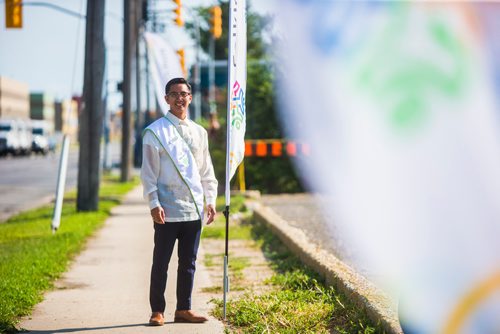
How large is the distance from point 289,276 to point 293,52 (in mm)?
10343

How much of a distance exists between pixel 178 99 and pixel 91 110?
363 inches

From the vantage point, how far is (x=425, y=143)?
22.7ft

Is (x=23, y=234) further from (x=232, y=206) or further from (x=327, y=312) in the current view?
(x=327, y=312)

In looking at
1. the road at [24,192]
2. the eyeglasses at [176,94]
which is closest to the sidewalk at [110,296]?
the eyeglasses at [176,94]

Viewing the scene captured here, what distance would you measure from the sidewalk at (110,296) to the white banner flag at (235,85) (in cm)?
111

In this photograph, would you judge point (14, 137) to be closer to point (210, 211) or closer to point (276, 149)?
point (276, 149)

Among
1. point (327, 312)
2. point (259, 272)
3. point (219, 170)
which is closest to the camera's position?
point (327, 312)

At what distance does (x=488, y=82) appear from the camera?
559 cm

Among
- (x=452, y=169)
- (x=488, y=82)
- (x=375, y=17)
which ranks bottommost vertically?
(x=452, y=169)

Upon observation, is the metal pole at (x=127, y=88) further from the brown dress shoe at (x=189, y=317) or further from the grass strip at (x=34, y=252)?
the brown dress shoe at (x=189, y=317)

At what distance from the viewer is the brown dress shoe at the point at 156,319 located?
6.54 meters

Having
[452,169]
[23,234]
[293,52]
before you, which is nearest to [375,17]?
[452,169]

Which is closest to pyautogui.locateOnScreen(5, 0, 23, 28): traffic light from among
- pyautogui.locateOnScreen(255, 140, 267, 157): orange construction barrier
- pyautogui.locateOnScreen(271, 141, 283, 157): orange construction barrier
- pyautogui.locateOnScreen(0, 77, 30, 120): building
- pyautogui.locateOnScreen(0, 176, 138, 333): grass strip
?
pyautogui.locateOnScreen(0, 176, 138, 333): grass strip

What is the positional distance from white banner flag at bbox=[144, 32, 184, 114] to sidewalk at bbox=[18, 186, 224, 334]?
2345 millimetres
